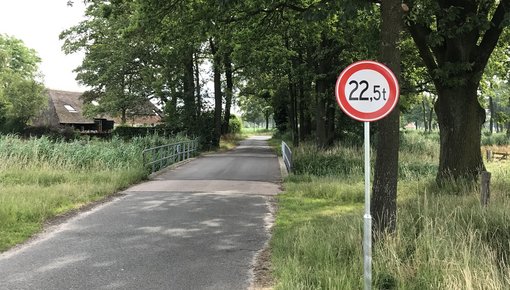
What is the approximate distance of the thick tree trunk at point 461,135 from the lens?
1245 cm

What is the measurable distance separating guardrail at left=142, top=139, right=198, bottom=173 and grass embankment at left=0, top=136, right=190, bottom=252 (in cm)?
48

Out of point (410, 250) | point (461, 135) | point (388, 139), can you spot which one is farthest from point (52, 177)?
point (461, 135)

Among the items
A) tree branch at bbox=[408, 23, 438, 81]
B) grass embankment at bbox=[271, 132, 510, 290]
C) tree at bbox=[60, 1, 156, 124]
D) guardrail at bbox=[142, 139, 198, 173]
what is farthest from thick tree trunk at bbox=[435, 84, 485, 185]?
tree at bbox=[60, 1, 156, 124]

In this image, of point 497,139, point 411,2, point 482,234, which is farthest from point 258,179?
point 497,139

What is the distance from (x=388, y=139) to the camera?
21.2 feet

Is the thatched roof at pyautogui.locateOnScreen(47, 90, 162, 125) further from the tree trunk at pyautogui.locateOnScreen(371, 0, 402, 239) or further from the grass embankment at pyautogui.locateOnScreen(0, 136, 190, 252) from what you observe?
the tree trunk at pyautogui.locateOnScreen(371, 0, 402, 239)

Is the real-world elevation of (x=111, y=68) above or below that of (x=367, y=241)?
above

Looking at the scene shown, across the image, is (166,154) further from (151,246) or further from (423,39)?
(151,246)

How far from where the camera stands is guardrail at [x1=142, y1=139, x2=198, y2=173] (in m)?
17.6

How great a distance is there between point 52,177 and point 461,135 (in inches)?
448

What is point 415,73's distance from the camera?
2439 cm

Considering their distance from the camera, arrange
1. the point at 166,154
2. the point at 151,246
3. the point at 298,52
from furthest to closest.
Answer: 1. the point at 298,52
2. the point at 166,154
3. the point at 151,246

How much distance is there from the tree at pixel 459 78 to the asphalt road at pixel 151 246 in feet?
16.5

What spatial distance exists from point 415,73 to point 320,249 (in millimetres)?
20319
